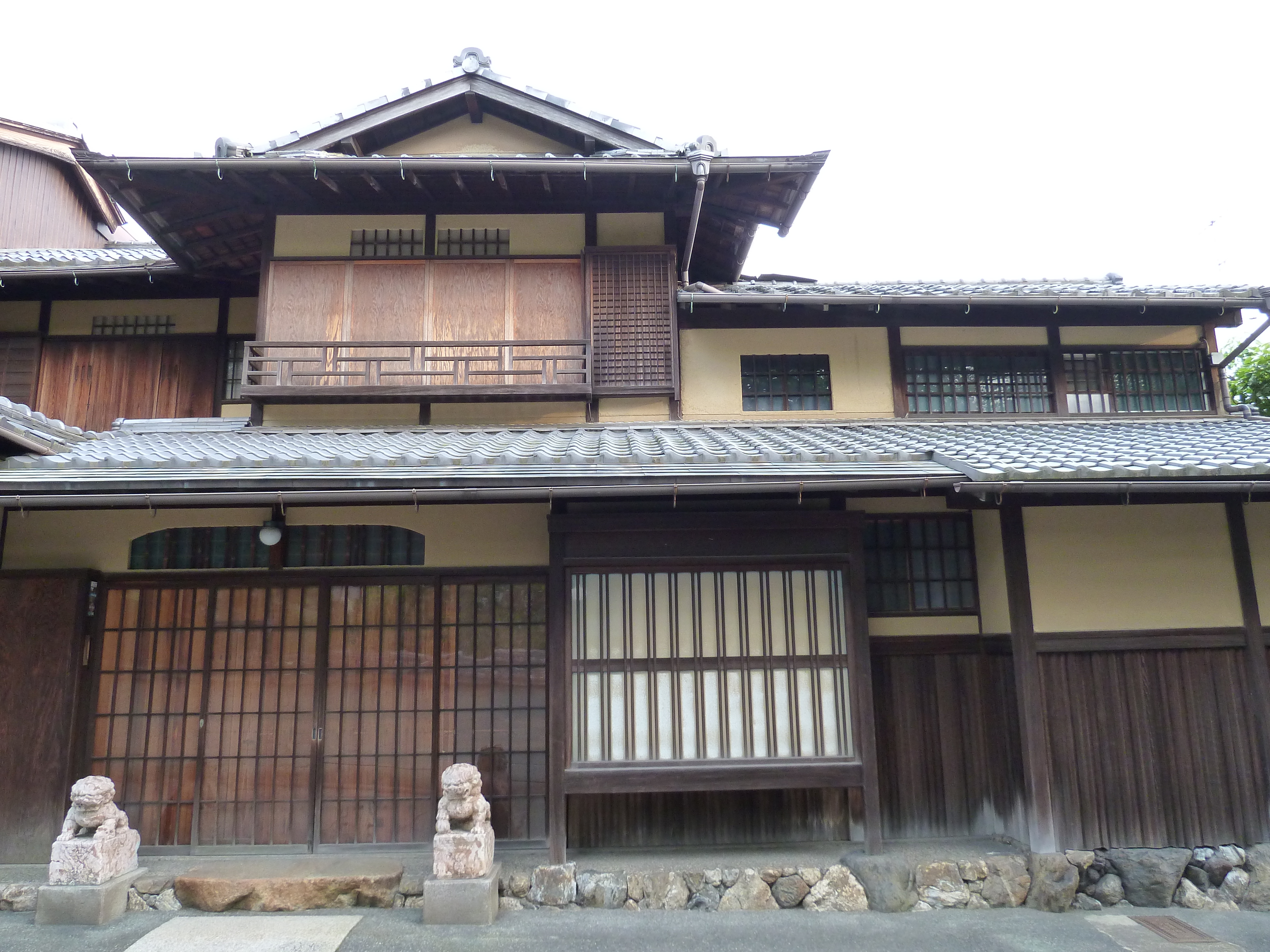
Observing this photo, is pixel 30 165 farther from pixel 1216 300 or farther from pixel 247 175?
pixel 1216 300

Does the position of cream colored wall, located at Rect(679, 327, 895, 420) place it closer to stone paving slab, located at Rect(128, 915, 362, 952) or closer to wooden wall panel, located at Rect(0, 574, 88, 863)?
stone paving slab, located at Rect(128, 915, 362, 952)

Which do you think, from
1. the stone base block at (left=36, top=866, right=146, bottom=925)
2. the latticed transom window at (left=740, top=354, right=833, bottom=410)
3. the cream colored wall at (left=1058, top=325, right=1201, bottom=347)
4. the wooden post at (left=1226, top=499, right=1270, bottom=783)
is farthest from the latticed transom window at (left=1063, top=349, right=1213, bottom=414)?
the stone base block at (left=36, top=866, right=146, bottom=925)

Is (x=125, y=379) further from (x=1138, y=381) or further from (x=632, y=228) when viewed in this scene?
(x=1138, y=381)

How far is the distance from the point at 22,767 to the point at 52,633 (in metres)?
1.23

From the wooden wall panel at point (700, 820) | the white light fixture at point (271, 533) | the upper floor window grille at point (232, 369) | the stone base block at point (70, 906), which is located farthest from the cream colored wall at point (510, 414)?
the stone base block at point (70, 906)

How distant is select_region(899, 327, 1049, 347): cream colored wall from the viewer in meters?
9.67

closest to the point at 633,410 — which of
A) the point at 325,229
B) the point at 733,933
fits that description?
the point at 325,229

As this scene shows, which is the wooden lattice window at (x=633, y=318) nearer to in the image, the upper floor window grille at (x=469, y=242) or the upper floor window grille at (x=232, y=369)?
the upper floor window grille at (x=469, y=242)

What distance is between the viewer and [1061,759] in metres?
6.65

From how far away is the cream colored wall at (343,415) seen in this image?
29.3 feet

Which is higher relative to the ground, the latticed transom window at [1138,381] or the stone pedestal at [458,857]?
the latticed transom window at [1138,381]

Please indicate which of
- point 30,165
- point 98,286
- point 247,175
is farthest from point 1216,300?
point 30,165

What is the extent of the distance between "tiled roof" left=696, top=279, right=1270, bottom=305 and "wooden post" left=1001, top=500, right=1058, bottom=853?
3.49 m

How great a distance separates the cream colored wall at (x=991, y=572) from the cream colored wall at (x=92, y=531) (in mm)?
7254
